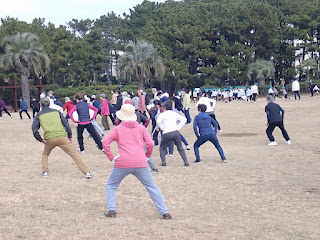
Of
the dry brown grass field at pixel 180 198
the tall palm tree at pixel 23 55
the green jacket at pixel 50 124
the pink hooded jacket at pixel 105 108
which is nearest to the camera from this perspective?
the dry brown grass field at pixel 180 198

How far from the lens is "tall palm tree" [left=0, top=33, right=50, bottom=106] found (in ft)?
142

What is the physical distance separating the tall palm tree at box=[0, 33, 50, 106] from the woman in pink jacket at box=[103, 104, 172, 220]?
37518mm

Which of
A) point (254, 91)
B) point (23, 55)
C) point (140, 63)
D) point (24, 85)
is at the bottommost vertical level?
point (254, 91)

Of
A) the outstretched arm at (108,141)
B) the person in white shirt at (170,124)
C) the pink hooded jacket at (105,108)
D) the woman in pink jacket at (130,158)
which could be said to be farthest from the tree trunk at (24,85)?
the outstretched arm at (108,141)

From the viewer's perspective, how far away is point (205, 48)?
55562 millimetres

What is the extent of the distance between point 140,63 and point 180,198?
1711 inches

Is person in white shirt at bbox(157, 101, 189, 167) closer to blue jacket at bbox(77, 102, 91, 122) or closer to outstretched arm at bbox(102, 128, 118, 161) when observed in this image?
blue jacket at bbox(77, 102, 91, 122)

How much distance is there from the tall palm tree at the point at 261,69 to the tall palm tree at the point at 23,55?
22.3 m

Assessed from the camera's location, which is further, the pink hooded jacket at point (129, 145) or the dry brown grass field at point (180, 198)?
the pink hooded jacket at point (129, 145)

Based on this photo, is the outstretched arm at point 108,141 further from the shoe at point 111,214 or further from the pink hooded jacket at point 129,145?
the shoe at point 111,214

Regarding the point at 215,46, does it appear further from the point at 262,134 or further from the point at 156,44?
the point at 262,134

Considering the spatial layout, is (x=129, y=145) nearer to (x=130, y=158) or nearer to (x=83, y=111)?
(x=130, y=158)

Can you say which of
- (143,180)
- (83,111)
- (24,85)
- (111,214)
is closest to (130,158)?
(143,180)

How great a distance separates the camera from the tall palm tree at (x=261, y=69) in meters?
55.2
